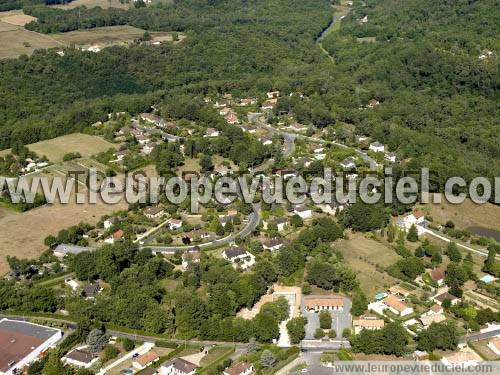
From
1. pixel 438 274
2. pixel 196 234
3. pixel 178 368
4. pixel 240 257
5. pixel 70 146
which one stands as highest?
pixel 70 146

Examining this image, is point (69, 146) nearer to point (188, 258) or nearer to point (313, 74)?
point (188, 258)

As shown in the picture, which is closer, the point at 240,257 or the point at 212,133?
the point at 240,257

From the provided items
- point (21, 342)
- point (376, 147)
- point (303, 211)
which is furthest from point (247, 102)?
point (21, 342)

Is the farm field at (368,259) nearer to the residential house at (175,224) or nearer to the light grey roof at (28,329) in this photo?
the residential house at (175,224)

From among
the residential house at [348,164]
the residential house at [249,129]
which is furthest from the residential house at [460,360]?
the residential house at [249,129]

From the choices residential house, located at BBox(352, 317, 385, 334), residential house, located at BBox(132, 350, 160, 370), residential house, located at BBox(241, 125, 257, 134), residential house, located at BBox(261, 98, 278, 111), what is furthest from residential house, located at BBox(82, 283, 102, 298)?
residential house, located at BBox(261, 98, 278, 111)
